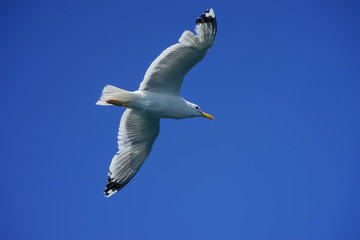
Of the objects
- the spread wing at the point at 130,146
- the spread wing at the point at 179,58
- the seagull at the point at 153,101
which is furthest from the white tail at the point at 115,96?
the spread wing at the point at 130,146

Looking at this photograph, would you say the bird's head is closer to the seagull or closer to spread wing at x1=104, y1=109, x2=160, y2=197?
the seagull

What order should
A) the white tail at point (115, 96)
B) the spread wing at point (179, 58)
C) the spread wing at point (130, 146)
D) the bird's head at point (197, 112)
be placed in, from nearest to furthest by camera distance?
the spread wing at point (179, 58)
the white tail at point (115, 96)
the bird's head at point (197, 112)
the spread wing at point (130, 146)

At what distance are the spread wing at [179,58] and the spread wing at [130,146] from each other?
108 centimetres

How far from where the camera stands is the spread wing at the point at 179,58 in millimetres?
7328

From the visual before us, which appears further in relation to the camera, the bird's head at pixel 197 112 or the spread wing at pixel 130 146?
the spread wing at pixel 130 146

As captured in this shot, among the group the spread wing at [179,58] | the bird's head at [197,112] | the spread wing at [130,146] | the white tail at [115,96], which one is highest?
the spread wing at [179,58]

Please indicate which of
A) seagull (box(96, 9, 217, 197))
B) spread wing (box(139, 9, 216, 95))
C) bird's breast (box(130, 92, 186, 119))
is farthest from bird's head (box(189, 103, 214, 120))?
spread wing (box(139, 9, 216, 95))

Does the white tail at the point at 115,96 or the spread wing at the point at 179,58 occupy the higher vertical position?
the spread wing at the point at 179,58

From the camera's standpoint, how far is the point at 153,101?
26.8 ft

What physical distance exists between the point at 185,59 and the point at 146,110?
1.49m

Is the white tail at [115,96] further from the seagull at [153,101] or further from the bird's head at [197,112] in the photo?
the bird's head at [197,112]

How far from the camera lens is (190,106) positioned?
8.62 meters

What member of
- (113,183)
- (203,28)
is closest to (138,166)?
(113,183)

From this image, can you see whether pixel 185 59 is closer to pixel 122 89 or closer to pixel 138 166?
pixel 122 89
